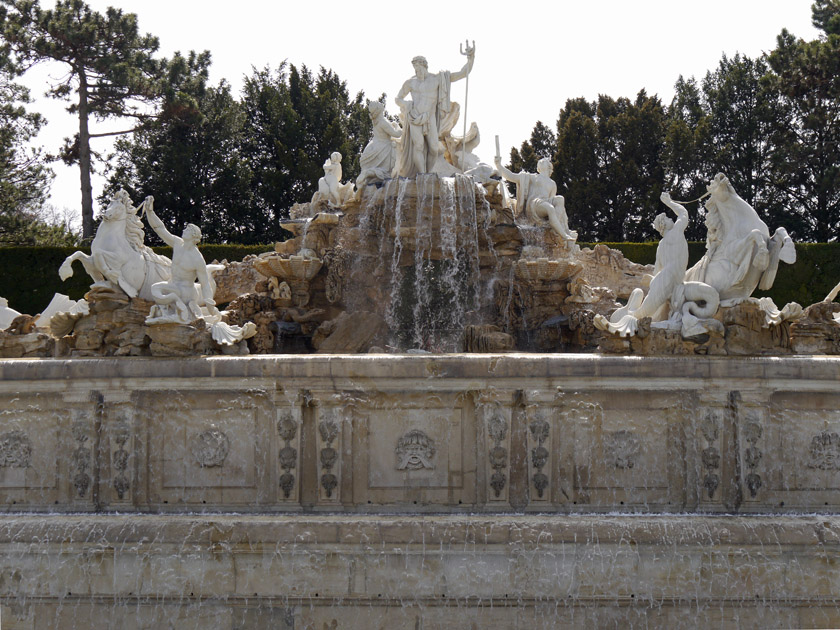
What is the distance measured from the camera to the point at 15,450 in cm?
1107

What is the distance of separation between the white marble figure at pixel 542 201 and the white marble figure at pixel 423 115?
4.34ft

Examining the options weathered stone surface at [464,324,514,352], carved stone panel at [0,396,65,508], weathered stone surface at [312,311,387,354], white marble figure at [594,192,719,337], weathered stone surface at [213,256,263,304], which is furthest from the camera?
weathered stone surface at [213,256,263,304]

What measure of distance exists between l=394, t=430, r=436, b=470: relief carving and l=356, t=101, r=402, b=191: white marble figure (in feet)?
26.2

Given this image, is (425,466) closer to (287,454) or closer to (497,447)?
(497,447)

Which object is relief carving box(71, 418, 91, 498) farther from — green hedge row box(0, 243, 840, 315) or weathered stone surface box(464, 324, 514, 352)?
green hedge row box(0, 243, 840, 315)

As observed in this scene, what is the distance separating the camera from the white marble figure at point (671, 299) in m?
11.2

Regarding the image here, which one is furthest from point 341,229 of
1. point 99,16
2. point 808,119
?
point 808,119

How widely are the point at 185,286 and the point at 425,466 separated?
3693mm

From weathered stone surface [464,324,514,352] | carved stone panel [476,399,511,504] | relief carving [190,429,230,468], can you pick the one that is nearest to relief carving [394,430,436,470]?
carved stone panel [476,399,511,504]

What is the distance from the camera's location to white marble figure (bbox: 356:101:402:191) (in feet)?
58.8

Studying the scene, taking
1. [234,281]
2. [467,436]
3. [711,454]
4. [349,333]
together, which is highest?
[234,281]

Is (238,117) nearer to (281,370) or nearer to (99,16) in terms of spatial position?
(99,16)

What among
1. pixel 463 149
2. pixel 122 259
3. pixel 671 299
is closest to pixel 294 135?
pixel 463 149

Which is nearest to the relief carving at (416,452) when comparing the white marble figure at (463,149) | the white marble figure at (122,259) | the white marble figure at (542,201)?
the white marble figure at (122,259)
